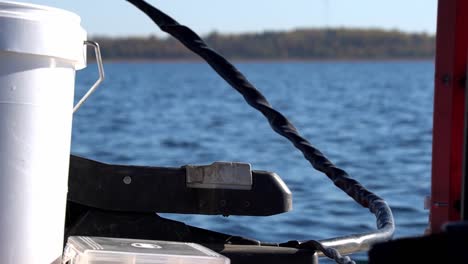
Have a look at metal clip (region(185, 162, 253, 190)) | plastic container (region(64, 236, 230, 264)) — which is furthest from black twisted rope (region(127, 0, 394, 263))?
plastic container (region(64, 236, 230, 264))

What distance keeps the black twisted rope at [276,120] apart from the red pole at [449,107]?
146 millimetres

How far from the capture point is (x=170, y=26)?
2.73 m

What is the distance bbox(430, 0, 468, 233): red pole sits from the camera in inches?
83.7

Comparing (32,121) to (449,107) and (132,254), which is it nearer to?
(132,254)

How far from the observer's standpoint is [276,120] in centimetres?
258

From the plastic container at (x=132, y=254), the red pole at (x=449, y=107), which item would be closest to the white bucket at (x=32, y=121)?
the plastic container at (x=132, y=254)

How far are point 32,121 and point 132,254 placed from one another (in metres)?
0.34

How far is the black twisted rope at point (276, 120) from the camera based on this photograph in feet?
7.85

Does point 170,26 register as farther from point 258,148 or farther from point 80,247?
point 258,148

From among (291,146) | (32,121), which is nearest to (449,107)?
(32,121)

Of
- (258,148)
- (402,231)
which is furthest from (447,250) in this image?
(258,148)

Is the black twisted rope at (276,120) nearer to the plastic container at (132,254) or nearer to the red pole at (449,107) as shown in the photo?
the red pole at (449,107)

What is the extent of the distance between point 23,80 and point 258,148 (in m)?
18.5

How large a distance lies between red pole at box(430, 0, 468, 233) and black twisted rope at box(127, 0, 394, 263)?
0.48 feet
